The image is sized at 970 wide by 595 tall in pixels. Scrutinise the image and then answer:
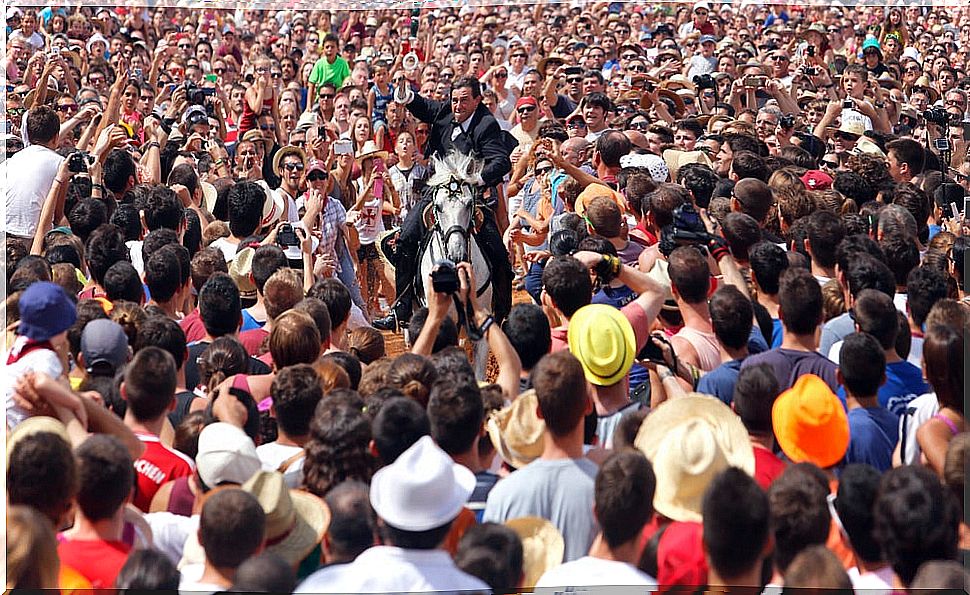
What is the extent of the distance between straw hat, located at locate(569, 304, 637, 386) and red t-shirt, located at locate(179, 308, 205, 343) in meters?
2.25

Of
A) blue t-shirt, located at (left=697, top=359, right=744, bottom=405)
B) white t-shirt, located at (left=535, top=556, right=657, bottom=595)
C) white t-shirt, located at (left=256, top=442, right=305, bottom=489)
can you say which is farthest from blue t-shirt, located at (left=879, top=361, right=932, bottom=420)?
white t-shirt, located at (left=256, top=442, right=305, bottom=489)

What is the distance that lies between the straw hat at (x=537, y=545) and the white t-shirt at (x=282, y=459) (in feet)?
2.66

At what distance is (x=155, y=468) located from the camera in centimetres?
410

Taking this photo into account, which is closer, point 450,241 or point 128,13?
point 450,241

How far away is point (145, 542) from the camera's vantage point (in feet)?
11.6

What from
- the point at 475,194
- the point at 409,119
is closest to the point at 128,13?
the point at 409,119

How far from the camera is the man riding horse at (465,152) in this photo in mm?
8125

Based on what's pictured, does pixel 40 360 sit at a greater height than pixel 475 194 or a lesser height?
greater

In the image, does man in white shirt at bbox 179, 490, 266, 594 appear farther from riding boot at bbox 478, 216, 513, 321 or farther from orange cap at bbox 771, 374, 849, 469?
riding boot at bbox 478, 216, 513, 321

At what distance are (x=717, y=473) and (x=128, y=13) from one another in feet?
60.1

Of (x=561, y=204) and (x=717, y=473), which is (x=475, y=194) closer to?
(x=561, y=204)

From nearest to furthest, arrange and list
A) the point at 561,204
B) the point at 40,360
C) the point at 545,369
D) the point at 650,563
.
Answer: the point at 650,563 < the point at 545,369 < the point at 40,360 < the point at 561,204

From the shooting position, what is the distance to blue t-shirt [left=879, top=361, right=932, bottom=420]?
4.79 meters

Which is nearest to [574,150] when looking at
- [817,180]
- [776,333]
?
[817,180]
